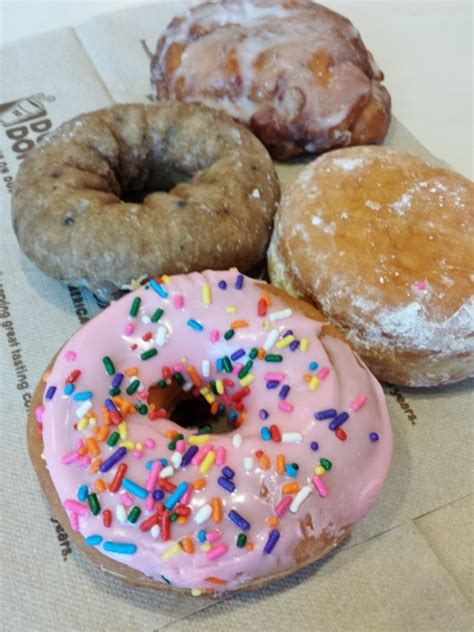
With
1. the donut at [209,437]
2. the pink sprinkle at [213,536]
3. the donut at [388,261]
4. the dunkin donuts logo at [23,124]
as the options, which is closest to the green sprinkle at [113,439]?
the donut at [209,437]

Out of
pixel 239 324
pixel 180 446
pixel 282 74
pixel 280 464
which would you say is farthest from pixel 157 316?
pixel 282 74

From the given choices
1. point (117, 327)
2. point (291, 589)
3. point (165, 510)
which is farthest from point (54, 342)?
point (291, 589)

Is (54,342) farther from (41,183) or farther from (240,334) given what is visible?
(240,334)

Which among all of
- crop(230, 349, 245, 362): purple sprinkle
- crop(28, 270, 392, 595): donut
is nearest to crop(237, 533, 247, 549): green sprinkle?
crop(28, 270, 392, 595): donut

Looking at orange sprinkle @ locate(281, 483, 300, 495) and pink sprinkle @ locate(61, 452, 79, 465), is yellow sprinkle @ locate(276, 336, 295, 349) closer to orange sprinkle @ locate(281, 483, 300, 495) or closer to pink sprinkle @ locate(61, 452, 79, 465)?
orange sprinkle @ locate(281, 483, 300, 495)

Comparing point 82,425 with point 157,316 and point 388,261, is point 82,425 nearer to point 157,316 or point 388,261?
point 157,316

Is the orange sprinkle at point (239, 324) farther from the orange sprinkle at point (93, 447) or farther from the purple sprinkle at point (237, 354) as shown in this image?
the orange sprinkle at point (93, 447)
